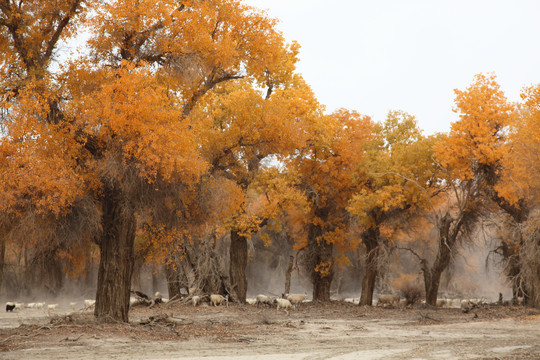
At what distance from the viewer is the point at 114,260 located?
55.5ft

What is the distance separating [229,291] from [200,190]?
11.6 metres

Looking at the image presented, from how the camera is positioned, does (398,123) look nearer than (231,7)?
No

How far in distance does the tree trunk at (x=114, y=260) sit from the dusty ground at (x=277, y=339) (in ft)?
2.80

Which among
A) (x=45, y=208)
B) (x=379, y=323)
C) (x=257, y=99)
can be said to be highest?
(x=257, y=99)

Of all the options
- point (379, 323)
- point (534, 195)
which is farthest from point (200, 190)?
point (534, 195)

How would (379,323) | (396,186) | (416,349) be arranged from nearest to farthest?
(416,349) → (379,323) → (396,186)

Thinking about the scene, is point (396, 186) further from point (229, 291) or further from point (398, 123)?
point (229, 291)

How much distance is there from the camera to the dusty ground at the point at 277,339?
37.6 feet

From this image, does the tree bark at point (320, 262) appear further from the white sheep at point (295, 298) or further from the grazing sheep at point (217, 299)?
the grazing sheep at point (217, 299)

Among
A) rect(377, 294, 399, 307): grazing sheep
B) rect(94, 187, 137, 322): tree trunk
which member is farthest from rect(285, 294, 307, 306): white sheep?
rect(94, 187, 137, 322): tree trunk

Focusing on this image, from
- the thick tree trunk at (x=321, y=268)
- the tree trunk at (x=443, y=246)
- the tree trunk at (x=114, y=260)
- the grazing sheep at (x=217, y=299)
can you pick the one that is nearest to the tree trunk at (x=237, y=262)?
the grazing sheep at (x=217, y=299)

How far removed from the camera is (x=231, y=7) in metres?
18.6

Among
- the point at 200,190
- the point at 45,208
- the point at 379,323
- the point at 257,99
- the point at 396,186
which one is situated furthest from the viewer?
the point at 396,186

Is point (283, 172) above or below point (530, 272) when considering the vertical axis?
above
